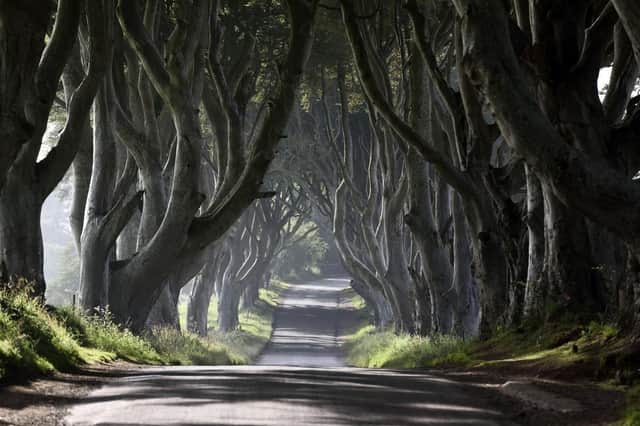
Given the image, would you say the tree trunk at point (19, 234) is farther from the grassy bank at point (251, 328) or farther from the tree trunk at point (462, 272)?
the grassy bank at point (251, 328)

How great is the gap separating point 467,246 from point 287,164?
1667 cm

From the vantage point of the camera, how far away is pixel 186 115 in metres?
16.6

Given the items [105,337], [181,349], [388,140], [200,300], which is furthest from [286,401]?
[200,300]

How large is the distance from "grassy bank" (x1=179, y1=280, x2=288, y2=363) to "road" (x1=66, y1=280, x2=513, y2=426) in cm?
1649

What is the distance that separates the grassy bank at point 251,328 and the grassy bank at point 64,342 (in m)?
8.68

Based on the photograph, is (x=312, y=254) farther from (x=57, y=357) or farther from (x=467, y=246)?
(x=57, y=357)

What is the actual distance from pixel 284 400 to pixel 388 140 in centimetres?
1662

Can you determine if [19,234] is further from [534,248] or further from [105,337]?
[534,248]

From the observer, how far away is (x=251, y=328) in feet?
151

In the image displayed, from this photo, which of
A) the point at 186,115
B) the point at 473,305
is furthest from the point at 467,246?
the point at 186,115

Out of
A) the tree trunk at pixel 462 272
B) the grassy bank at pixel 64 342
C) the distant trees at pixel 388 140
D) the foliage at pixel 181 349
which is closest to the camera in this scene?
the grassy bank at pixel 64 342

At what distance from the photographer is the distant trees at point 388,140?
32.3 feet

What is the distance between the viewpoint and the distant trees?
984cm

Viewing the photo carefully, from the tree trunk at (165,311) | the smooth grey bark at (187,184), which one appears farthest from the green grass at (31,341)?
the tree trunk at (165,311)
